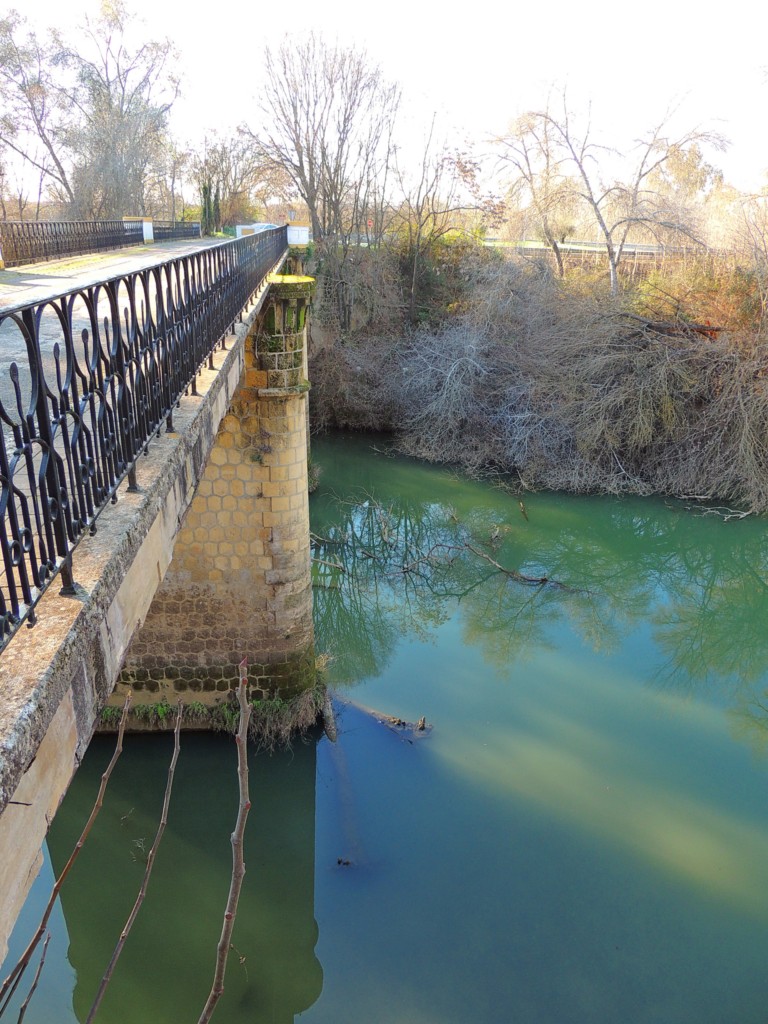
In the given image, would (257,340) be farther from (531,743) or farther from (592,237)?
(592,237)

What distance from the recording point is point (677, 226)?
18828 mm

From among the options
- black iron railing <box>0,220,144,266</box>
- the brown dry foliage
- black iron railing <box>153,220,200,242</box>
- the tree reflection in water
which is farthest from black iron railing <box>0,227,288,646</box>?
black iron railing <box>153,220,200,242</box>

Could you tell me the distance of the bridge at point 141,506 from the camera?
1.88 m

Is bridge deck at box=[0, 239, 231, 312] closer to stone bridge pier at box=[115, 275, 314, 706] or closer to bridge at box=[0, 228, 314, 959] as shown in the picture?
bridge at box=[0, 228, 314, 959]

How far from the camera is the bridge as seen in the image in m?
1.88

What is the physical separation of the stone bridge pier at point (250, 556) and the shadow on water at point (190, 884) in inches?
32.5

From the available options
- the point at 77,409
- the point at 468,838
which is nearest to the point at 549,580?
the point at 468,838

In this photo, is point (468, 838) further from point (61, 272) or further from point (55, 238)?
point (55, 238)

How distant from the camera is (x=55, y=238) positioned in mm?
12164

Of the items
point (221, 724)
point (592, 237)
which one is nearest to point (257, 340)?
point (221, 724)

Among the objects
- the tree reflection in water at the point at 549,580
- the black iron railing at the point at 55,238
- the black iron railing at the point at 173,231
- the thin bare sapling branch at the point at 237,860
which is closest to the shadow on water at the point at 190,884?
the tree reflection in water at the point at 549,580

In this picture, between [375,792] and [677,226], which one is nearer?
[375,792]

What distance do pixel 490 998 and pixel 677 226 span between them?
18.4 meters

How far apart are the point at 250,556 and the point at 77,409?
584cm
